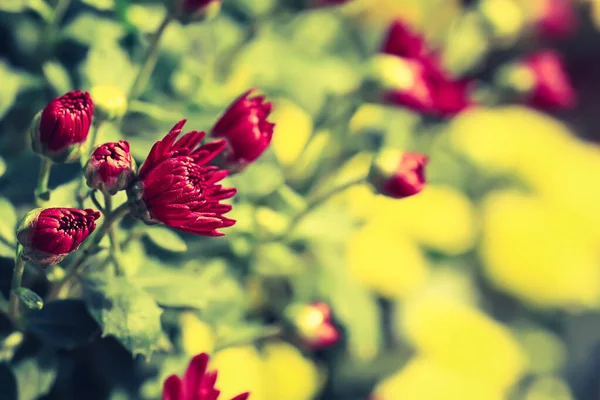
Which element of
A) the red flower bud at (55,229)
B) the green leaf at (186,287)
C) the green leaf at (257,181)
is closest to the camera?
the red flower bud at (55,229)

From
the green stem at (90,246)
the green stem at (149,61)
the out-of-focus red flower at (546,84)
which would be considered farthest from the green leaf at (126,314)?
the out-of-focus red flower at (546,84)

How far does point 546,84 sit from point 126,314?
56cm

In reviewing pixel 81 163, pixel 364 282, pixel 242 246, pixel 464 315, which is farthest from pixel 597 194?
pixel 81 163

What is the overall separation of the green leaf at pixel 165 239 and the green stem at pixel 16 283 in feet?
0.28

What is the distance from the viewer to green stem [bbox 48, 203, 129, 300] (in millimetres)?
390

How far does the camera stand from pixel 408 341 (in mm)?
982

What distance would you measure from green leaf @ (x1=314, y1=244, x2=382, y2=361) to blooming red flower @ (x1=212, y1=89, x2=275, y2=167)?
247 mm

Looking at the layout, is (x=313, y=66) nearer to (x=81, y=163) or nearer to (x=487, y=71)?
(x=81, y=163)

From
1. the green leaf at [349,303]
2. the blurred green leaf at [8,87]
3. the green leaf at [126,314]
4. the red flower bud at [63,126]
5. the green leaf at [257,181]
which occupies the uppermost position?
the red flower bud at [63,126]

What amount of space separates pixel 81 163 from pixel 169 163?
11 cm

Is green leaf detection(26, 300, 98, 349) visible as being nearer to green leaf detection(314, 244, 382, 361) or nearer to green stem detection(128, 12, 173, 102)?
green stem detection(128, 12, 173, 102)

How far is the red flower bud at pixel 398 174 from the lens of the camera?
1.61ft

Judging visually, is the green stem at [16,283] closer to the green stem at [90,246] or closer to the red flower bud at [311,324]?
the green stem at [90,246]

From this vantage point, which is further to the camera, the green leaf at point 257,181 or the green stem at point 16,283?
the green leaf at point 257,181
